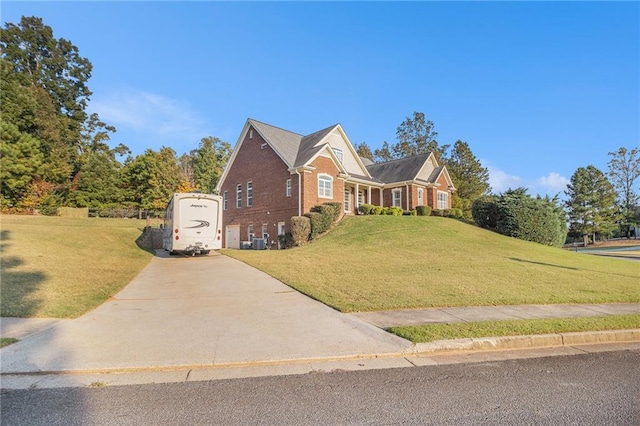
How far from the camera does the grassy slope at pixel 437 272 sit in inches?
353

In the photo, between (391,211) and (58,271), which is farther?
(391,211)

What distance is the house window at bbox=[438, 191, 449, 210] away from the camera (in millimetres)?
37903

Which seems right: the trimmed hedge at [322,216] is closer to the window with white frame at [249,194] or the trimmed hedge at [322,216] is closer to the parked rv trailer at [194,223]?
the parked rv trailer at [194,223]

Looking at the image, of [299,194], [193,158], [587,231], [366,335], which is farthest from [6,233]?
[587,231]

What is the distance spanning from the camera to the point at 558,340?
233 inches

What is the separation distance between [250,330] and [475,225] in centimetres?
2642

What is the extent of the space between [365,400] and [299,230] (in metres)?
20.0

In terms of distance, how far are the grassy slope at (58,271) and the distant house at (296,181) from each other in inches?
400

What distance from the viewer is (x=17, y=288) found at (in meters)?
9.27

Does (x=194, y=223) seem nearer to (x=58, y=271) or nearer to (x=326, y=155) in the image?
(x=58, y=271)

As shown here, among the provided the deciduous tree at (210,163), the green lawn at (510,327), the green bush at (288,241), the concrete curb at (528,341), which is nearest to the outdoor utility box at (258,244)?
the green bush at (288,241)

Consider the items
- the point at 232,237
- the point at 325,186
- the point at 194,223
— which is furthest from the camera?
the point at 232,237

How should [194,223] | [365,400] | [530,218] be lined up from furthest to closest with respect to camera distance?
[530,218] → [194,223] → [365,400]

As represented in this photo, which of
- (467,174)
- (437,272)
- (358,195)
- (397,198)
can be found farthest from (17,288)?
(467,174)
